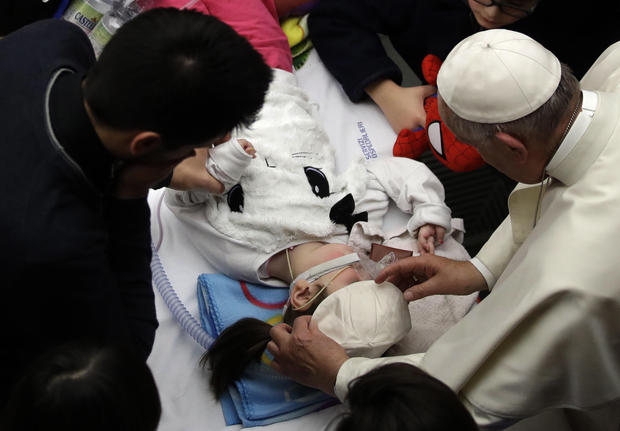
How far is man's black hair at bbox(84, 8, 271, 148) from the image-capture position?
92 centimetres

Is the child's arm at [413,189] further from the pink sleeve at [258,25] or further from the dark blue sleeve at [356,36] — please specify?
the pink sleeve at [258,25]

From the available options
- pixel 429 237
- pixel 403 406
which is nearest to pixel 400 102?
pixel 429 237

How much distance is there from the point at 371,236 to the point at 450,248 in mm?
256

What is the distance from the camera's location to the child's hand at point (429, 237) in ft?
5.83

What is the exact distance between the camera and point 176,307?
1.77 metres

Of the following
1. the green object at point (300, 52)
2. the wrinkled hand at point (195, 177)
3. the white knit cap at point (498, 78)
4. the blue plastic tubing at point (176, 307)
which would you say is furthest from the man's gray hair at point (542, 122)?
the green object at point (300, 52)

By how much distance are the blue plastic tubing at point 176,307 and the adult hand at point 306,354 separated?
26 cm

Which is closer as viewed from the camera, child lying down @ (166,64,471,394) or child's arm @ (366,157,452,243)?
child lying down @ (166,64,471,394)

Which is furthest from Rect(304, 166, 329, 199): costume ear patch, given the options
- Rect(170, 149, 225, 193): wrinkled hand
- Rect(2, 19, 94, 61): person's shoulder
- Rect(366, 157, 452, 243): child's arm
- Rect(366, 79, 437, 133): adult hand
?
Rect(2, 19, 94, 61): person's shoulder

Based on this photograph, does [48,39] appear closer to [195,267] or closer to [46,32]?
[46,32]

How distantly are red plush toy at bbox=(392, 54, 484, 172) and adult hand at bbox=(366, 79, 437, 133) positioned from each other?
26mm

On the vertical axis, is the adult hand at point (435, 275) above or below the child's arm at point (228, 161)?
below

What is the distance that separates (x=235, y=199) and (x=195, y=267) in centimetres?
28

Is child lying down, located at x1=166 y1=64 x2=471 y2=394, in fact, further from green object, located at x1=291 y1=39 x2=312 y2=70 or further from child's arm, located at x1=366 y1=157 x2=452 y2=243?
green object, located at x1=291 y1=39 x2=312 y2=70
